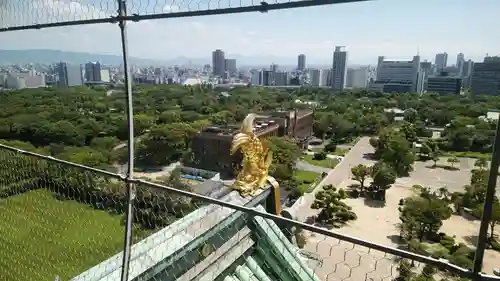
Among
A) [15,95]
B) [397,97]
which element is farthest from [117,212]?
[397,97]

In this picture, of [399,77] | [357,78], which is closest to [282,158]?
[399,77]

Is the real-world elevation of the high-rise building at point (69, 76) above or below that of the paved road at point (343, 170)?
above

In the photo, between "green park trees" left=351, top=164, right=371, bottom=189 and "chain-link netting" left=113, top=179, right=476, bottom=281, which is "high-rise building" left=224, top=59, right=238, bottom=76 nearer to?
"green park trees" left=351, top=164, right=371, bottom=189

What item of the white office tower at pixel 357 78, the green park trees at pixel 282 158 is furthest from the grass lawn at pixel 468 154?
the white office tower at pixel 357 78

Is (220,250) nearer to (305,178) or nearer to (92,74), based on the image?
(305,178)

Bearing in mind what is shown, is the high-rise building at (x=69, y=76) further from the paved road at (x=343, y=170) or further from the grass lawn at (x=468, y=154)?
the grass lawn at (x=468, y=154)

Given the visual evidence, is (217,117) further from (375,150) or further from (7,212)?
(7,212)

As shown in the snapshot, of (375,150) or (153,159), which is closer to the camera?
(153,159)

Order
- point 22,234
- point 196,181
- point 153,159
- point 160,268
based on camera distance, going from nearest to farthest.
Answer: point 160,268
point 22,234
point 196,181
point 153,159
